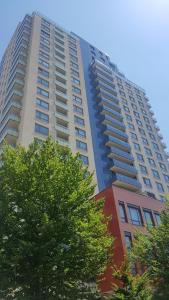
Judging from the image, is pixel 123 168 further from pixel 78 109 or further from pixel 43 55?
pixel 43 55

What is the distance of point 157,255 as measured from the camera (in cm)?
1984

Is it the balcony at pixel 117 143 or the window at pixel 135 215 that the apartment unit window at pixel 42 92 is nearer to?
the balcony at pixel 117 143

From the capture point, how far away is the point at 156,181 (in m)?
55.6

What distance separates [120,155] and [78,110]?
1017 centimetres

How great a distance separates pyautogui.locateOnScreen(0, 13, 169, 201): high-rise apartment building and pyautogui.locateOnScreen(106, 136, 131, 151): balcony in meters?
0.07

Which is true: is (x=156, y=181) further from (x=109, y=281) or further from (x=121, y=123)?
(x=109, y=281)

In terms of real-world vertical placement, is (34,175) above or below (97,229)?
above

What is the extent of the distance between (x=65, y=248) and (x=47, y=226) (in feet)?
5.45

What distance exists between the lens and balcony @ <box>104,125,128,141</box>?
55219 mm

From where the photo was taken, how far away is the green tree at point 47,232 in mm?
15016

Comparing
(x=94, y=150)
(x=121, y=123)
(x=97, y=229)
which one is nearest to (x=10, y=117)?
(x=94, y=150)

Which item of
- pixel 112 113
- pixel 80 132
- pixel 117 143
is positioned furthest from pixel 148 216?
pixel 112 113

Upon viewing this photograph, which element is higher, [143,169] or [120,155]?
[120,155]

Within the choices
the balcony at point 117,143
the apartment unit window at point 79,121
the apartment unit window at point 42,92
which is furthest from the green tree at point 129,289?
the balcony at point 117,143
